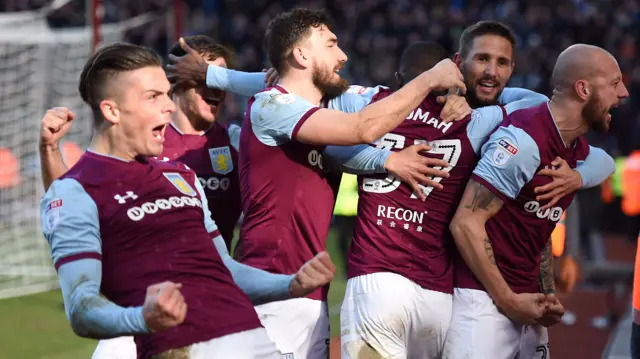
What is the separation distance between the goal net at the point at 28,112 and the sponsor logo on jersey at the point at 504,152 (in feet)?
29.8

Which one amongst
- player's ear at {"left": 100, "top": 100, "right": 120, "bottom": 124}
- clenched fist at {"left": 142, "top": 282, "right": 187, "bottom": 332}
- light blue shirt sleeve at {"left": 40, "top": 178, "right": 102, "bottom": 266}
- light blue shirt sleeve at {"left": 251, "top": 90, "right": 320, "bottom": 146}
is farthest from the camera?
light blue shirt sleeve at {"left": 251, "top": 90, "right": 320, "bottom": 146}

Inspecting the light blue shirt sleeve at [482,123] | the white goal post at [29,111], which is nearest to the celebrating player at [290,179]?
the light blue shirt sleeve at [482,123]

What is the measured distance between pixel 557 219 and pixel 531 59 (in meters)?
14.5

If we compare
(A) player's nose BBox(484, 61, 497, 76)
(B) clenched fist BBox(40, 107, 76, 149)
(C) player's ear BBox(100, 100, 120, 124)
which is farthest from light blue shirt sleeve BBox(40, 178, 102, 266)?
(A) player's nose BBox(484, 61, 497, 76)

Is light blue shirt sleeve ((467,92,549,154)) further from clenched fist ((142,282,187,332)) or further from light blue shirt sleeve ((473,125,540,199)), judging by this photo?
clenched fist ((142,282,187,332))

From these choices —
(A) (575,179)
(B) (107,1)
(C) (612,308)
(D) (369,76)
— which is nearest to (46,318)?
(C) (612,308)

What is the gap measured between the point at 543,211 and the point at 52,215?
2.32 meters

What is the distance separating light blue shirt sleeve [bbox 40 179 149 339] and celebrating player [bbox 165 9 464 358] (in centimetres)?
120

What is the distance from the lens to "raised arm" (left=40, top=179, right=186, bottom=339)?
2797 millimetres

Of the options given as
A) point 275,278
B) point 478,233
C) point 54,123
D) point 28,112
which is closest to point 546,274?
point 478,233

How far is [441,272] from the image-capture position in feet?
14.3

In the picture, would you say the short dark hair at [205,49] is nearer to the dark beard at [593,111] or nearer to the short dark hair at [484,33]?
the short dark hair at [484,33]

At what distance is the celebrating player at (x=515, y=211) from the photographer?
419 cm

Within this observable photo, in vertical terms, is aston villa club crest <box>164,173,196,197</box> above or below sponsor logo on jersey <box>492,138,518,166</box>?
above
